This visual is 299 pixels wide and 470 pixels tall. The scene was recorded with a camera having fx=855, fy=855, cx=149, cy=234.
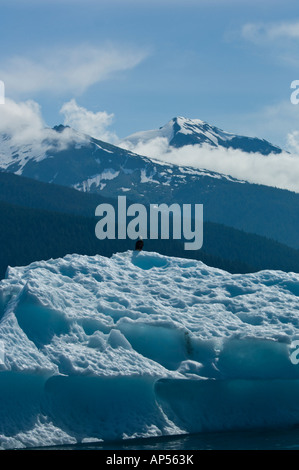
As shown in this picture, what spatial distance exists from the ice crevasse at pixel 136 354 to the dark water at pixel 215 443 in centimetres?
75

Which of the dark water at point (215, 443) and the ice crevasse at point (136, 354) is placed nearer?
the dark water at point (215, 443)

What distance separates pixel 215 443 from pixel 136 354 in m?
4.43

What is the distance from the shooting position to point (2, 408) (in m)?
29.6

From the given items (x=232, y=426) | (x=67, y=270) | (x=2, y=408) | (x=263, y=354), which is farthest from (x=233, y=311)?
(x=2, y=408)

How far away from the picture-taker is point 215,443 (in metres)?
30.2

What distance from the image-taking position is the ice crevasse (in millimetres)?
30297

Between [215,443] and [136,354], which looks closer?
[215,443]

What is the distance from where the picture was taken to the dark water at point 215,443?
29266 mm

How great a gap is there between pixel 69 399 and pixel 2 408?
2.67 meters

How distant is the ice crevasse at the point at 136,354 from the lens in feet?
99.4

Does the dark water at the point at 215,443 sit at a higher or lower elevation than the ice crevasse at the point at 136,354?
lower

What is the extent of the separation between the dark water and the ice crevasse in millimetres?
752
